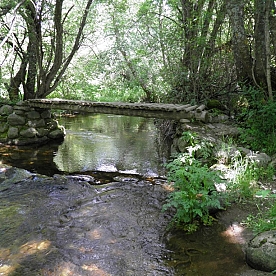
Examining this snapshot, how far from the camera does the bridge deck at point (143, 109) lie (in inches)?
249

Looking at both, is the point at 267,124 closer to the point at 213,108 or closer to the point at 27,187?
the point at 213,108

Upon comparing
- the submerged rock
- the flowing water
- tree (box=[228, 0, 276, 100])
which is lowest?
the flowing water

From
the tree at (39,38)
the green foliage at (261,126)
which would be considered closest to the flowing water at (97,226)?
the green foliage at (261,126)

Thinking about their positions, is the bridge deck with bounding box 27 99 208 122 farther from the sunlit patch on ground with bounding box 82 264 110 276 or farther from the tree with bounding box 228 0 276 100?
the sunlit patch on ground with bounding box 82 264 110 276

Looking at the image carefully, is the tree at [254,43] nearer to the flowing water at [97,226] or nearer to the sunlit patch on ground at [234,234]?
the flowing water at [97,226]

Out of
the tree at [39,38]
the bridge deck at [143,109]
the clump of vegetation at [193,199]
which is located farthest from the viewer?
the tree at [39,38]

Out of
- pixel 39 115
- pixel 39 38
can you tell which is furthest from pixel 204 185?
pixel 39 38

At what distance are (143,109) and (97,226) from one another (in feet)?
12.0

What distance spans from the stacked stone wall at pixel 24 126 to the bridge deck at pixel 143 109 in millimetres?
870

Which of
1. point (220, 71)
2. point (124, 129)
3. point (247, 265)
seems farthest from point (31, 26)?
point (247, 265)

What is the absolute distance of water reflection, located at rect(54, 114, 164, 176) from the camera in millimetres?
6589

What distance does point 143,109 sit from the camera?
6770mm

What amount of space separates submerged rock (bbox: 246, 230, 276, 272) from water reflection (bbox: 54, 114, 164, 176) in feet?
11.3

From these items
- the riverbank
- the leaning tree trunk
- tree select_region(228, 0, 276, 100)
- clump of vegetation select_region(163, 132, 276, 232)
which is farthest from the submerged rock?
the leaning tree trunk
